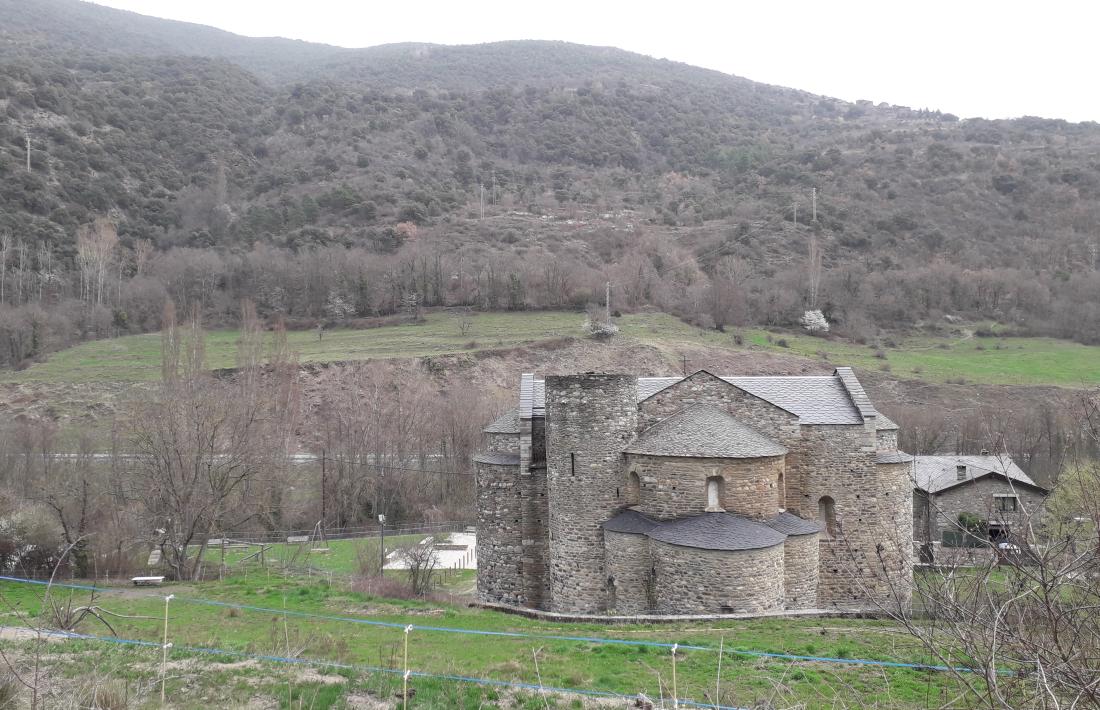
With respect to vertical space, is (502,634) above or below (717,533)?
below

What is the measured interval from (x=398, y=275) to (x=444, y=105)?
287 feet

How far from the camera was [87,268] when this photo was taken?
7044cm

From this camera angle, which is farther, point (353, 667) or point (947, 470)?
point (947, 470)

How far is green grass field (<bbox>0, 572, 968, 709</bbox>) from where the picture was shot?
977 cm

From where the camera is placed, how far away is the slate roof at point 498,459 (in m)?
20.6

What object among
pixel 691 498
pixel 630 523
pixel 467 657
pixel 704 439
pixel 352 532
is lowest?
pixel 352 532

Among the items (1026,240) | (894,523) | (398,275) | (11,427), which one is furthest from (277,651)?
(1026,240)

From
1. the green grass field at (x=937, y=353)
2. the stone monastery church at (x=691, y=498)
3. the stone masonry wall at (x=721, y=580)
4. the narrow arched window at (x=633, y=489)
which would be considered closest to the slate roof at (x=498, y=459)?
the stone monastery church at (x=691, y=498)

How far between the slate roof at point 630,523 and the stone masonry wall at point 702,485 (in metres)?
0.29

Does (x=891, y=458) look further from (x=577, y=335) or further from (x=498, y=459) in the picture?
(x=577, y=335)

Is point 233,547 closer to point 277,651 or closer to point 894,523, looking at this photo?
→ point 277,651

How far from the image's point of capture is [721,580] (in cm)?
1546

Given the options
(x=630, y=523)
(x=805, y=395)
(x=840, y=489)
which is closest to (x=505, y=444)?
(x=630, y=523)

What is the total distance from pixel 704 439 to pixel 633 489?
90.5 inches
